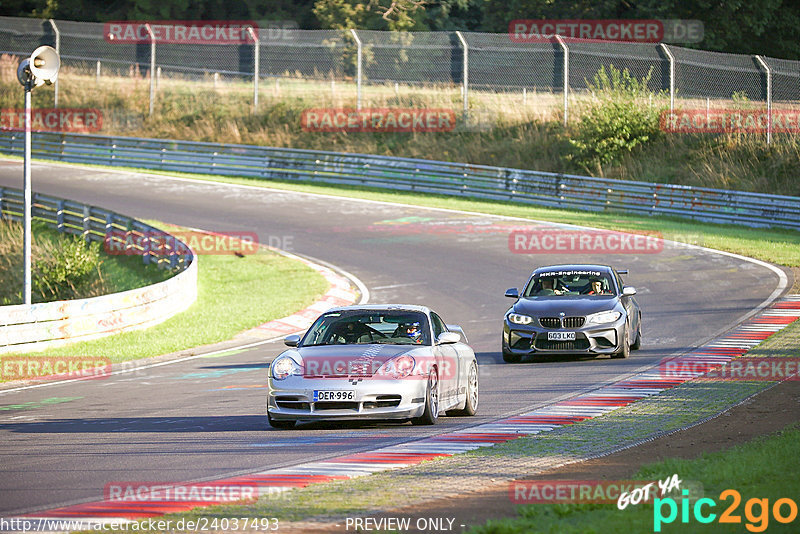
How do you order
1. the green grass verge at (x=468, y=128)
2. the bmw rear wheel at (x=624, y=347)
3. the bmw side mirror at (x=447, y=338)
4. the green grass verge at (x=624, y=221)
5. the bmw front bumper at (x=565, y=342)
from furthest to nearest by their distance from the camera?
the green grass verge at (x=468, y=128), the green grass verge at (x=624, y=221), the bmw rear wheel at (x=624, y=347), the bmw front bumper at (x=565, y=342), the bmw side mirror at (x=447, y=338)

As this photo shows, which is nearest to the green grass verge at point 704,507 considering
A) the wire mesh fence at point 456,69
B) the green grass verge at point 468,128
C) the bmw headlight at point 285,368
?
the bmw headlight at point 285,368

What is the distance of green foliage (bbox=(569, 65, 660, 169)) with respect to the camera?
131 feet

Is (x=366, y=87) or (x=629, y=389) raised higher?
(x=366, y=87)

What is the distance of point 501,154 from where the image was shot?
4303 centimetres

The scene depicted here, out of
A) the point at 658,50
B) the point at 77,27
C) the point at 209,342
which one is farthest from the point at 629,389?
the point at 77,27

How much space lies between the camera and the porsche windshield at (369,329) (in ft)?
37.9

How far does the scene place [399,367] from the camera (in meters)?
10.8

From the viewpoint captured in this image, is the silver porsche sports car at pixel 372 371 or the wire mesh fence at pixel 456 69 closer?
the silver porsche sports car at pixel 372 371

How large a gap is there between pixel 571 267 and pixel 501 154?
A: 25554 mm

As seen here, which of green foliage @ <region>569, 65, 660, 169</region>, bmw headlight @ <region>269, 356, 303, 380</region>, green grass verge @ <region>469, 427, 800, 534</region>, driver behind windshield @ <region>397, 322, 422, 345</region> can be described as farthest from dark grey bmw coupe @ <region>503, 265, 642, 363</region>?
green foliage @ <region>569, 65, 660, 169</region>

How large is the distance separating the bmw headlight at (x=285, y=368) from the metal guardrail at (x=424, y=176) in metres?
24.6

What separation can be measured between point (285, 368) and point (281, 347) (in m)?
8.52

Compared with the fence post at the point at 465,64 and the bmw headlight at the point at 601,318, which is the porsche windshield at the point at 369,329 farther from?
the fence post at the point at 465,64

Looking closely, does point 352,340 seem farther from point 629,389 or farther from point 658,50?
point 658,50
